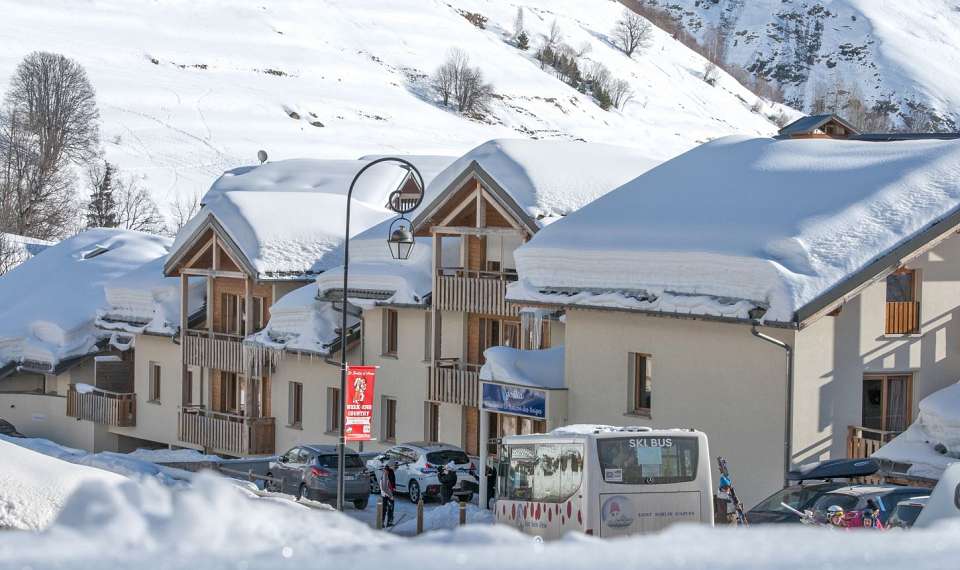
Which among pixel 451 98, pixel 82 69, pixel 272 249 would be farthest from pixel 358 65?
pixel 272 249

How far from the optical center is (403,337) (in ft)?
130

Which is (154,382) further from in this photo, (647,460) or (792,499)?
(647,460)

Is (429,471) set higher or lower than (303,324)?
lower

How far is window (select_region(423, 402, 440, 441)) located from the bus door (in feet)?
63.8

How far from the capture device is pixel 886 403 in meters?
26.3

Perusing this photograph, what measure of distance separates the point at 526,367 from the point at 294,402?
1352cm

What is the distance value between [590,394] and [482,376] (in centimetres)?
338

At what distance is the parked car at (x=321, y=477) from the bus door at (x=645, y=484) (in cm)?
1377

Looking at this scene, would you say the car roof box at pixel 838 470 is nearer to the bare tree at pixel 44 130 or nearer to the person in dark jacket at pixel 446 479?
the person in dark jacket at pixel 446 479

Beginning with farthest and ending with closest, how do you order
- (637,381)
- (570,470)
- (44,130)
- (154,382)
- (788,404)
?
(44,130), (154,382), (637,381), (788,404), (570,470)

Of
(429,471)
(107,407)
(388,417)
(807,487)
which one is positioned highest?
(807,487)

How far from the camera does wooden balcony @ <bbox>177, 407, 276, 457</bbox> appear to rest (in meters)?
42.9

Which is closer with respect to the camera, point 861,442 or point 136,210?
point 861,442

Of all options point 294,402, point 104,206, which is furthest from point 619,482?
point 104,206
